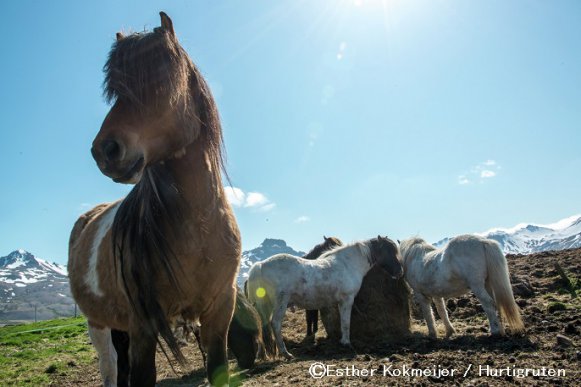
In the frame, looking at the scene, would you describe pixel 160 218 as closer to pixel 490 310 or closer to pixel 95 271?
pixel 95 271

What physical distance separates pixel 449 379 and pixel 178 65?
12.5 ft

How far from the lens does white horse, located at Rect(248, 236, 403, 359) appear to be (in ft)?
26.5

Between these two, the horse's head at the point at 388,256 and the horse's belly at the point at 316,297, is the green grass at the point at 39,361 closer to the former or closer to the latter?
the horse's belly at the point at 316,297

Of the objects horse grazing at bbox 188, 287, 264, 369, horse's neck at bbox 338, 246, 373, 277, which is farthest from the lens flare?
horse's neck at bbox 338, 246, 373, 277

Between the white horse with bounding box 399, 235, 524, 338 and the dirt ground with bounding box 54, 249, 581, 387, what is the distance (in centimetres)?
38

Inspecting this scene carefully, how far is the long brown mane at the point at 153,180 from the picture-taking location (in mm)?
2361

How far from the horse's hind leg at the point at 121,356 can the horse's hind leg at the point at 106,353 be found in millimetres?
70

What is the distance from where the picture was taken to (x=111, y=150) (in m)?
2.16

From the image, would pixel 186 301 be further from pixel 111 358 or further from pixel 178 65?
pixel 111 358

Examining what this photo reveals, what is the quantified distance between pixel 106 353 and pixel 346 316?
491cm

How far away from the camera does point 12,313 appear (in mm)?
162500

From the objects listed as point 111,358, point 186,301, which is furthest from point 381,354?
point 186,301

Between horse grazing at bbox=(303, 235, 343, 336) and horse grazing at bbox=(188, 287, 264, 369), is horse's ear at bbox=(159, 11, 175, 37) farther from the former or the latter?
horse grazing at bbox=(303, 235, 343, 336)

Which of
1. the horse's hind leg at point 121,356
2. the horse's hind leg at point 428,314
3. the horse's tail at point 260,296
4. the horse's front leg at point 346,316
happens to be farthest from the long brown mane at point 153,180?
the horse's hind leg at point 428,314
